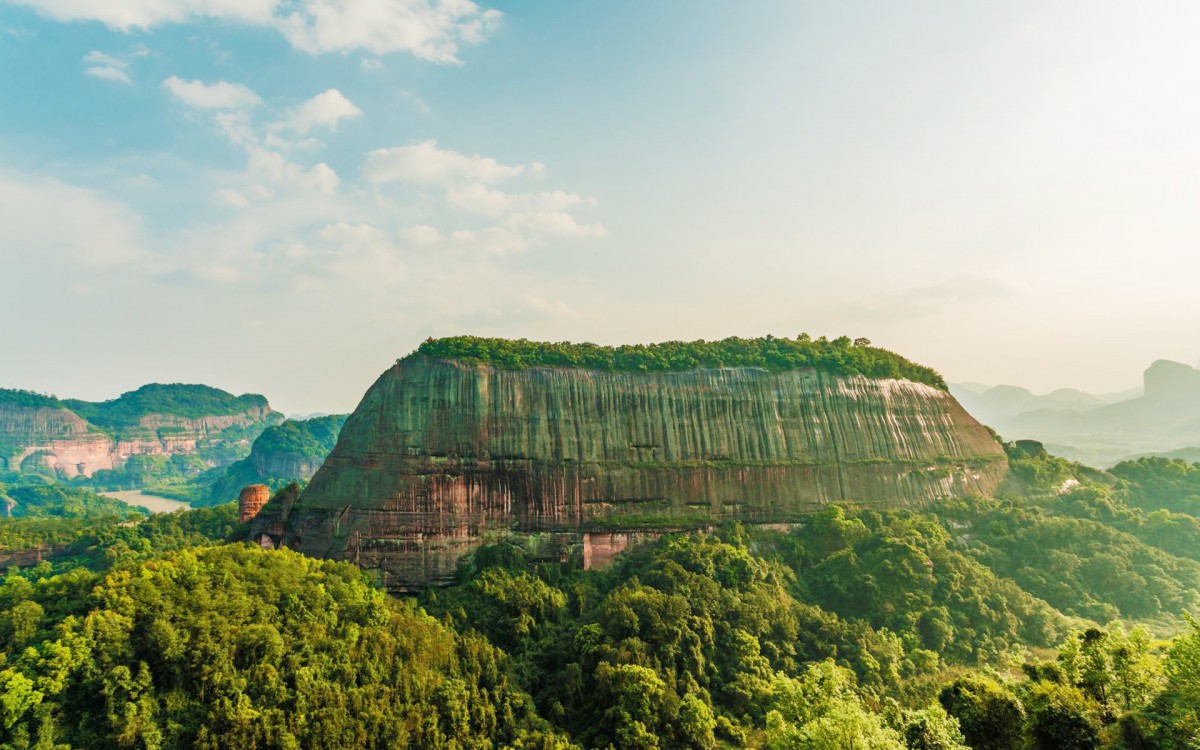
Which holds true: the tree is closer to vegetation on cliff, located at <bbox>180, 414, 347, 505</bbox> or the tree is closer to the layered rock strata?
A: vegetation on cliff, located at <bbox>180, 414, 347, 505</bbox>

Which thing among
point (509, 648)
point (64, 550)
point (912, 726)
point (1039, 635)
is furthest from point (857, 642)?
point (64, 550)

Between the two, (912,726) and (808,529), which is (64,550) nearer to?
(808,529)

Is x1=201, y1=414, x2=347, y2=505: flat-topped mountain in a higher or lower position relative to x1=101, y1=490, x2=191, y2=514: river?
higher

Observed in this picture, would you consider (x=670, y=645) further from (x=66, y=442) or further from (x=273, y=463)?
(x=66, y=442)

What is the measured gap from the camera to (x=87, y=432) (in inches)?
6693

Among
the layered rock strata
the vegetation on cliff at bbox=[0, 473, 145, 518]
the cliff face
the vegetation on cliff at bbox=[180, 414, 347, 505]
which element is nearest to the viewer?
the cliff face

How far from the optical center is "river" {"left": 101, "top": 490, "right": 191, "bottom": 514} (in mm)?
134413

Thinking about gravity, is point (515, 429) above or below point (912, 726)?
above

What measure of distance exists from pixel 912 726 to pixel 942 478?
36.7m

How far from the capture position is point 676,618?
31938mm

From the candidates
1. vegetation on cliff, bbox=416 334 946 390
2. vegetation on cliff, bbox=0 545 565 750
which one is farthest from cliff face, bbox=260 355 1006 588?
vegetation on cliff, bbox=0 545 565 750

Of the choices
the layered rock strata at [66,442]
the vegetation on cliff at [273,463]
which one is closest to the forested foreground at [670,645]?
the vegetation on cliff at [273,463]

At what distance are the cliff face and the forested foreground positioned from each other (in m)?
2.75

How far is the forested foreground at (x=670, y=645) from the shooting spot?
19750mm
